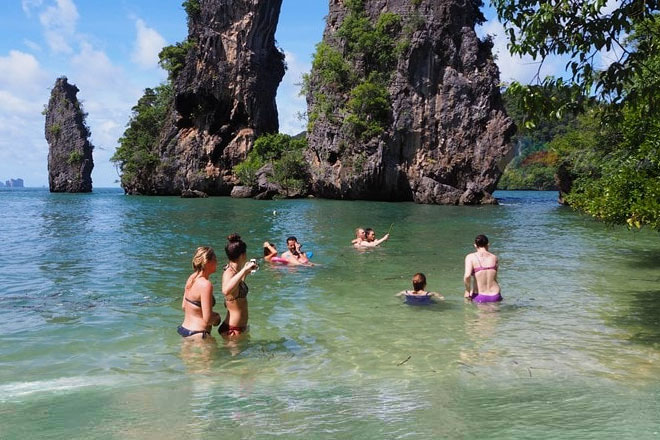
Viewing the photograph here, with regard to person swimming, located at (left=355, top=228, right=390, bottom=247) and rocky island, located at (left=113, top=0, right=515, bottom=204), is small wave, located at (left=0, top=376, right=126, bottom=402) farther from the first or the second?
rocky island, located at (left=113, top=0, right=515, bottom=204)

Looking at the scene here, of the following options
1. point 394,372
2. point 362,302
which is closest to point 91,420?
point 394,372

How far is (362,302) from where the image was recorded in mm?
10805

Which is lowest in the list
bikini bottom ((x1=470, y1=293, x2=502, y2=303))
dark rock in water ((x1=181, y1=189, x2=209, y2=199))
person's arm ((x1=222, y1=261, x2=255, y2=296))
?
bikini bottom ((x1=470, y1=293, x2=502, y2=303))

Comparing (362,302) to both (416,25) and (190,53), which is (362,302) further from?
(190,53)

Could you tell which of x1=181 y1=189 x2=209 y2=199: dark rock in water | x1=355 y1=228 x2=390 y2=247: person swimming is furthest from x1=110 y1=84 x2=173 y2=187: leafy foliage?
x1=355 y1=228 x2=390 y2=247: person swimming

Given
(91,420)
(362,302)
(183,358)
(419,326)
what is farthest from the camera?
(362,302)

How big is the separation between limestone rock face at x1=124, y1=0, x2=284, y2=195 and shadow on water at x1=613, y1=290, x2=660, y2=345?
61558mm

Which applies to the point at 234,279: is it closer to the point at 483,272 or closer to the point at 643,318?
the point at 483,272

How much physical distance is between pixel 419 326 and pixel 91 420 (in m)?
5.19

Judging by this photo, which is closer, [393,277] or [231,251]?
[231,251]

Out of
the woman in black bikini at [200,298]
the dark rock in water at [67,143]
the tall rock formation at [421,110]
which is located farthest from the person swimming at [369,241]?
the dark rock in water at [67,143]

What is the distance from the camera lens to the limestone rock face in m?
68.9

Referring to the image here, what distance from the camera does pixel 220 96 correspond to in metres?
69.9

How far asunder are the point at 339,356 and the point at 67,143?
330 ft
